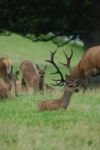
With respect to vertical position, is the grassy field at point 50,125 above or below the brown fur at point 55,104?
below

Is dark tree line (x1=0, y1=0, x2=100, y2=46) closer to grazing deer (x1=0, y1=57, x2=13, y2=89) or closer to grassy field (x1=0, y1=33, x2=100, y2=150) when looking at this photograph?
grazing deer (x1=0, y1=57, x2=13, y2=89)

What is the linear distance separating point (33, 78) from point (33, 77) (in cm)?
4

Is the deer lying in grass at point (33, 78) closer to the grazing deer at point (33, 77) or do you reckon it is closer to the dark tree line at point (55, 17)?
the grazing deer at point (33, 77)

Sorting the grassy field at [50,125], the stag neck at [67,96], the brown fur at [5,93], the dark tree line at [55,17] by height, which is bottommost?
the grassy field at [50,125]

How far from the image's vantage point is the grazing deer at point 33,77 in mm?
21259

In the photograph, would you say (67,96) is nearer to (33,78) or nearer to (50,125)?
(50,125)

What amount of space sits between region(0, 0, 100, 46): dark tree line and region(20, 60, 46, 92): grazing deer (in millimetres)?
4342

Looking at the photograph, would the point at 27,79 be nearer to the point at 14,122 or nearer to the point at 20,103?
the point at 20,103

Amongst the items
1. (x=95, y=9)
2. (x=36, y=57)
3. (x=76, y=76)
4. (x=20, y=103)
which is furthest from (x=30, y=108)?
(x=36, y=57)

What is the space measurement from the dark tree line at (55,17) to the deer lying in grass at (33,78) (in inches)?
174

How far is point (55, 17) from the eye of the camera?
26.9 meters

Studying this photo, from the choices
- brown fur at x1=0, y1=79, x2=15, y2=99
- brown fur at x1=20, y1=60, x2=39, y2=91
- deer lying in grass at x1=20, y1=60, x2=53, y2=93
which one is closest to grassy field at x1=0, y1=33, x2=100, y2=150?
brown fur at x1=0, y1=79, x2=15, y2=99

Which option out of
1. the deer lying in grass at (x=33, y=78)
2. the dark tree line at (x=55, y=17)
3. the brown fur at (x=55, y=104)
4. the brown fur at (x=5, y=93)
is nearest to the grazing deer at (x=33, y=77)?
the deer lying in grass at (x=33, y=78)

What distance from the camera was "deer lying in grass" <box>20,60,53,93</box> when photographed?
21234 mm
